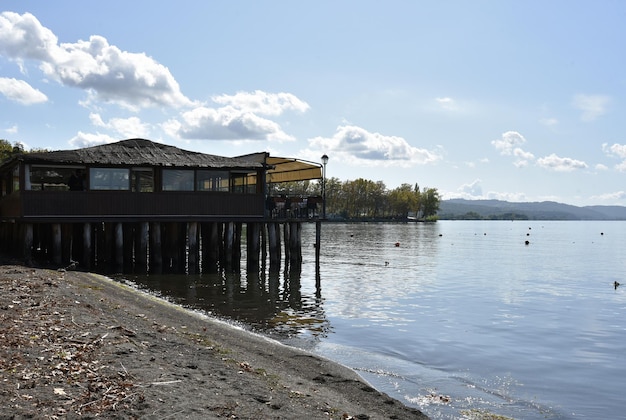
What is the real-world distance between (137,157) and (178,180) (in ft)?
7.42

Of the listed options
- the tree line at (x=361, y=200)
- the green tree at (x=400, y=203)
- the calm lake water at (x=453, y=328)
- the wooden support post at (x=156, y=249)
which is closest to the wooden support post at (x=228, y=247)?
the calm lake water at (x=453, y=328)

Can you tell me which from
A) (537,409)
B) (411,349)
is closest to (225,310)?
(411,349)

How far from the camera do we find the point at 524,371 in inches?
555

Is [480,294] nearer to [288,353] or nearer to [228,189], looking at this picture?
[228,189]

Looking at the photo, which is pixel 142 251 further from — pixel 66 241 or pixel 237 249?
pixel 237 249

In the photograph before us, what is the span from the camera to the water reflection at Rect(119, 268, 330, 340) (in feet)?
59.6

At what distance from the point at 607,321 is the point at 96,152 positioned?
23.4 meters

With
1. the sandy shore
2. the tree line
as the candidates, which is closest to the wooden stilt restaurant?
the sandy shore

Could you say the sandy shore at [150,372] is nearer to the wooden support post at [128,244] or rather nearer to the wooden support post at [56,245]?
the wooden support post at [56,245]

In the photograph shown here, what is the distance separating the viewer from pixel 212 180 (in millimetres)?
30766

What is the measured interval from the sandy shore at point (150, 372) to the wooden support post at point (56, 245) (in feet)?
40.6

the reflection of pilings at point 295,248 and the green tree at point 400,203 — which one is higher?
the green tree at point 400,203

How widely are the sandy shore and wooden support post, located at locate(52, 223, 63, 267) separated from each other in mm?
12373

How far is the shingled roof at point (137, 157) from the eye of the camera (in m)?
26.6
